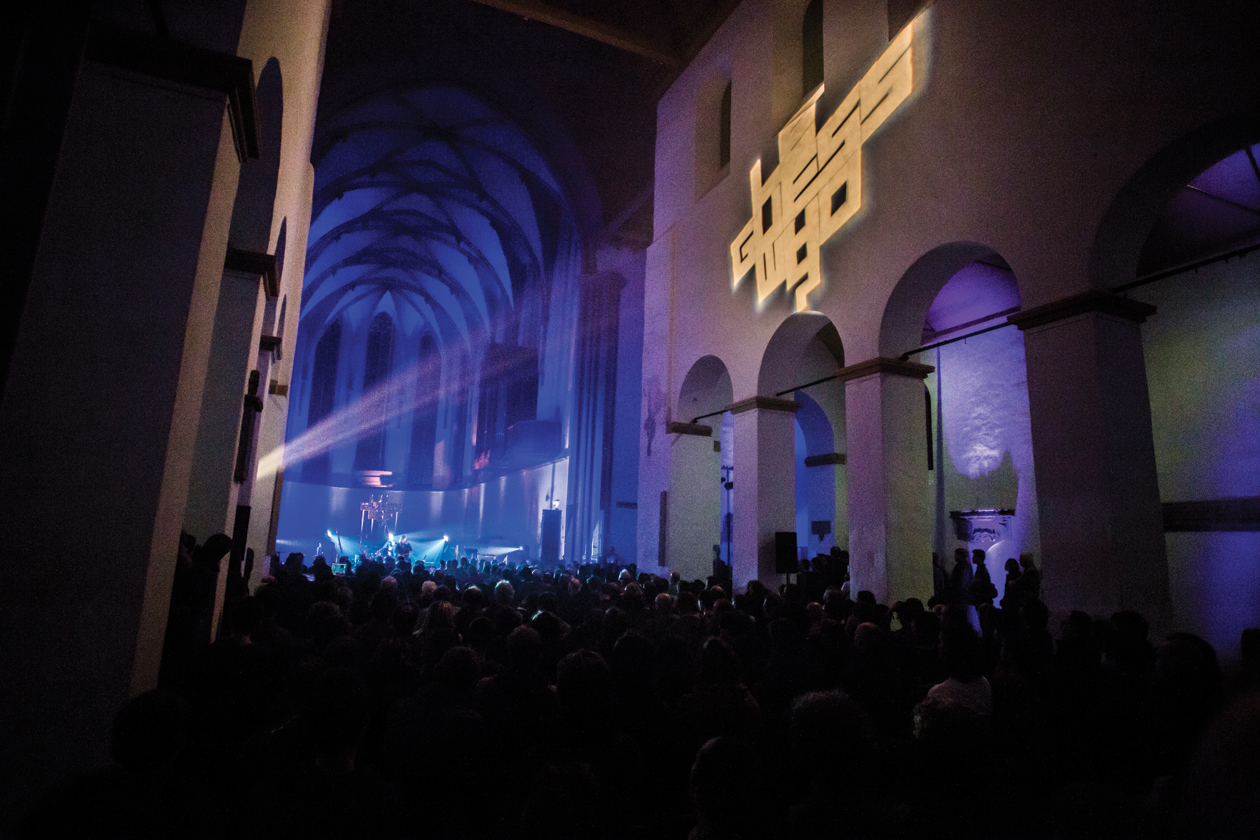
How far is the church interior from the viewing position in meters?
2.07

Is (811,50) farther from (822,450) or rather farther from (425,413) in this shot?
(425,413)

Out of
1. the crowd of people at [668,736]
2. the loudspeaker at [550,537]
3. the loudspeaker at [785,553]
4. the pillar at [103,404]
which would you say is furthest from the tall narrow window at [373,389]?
the pillar at [103,404]

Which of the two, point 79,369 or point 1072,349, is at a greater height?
point 1072,349

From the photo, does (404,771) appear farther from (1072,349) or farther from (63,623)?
(1072,349)

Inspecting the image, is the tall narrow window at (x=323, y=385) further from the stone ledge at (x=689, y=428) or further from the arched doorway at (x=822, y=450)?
the arched doorway at (x=822, y=450)

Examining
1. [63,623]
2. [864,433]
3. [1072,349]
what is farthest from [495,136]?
[63,623]

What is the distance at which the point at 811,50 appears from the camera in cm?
1095

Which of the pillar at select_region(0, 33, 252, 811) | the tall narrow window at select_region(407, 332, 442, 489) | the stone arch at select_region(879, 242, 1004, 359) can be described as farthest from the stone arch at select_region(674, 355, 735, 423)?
the tall narrow window at select_region(407, 332, 442, 489)

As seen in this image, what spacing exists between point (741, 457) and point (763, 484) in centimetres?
64

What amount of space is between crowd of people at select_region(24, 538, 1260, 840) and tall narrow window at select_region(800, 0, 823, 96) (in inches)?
366

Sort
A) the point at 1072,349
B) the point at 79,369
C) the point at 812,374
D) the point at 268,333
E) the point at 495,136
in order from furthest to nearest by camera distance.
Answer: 1. the point at 495,136
2. the point at 812,374
3. the point at 268,333
4. the point at 1072,349
5. the point at 79,369

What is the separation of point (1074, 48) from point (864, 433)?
166 inches

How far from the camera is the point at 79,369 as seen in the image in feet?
10.0

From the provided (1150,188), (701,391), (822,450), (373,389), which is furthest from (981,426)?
(373,389)
